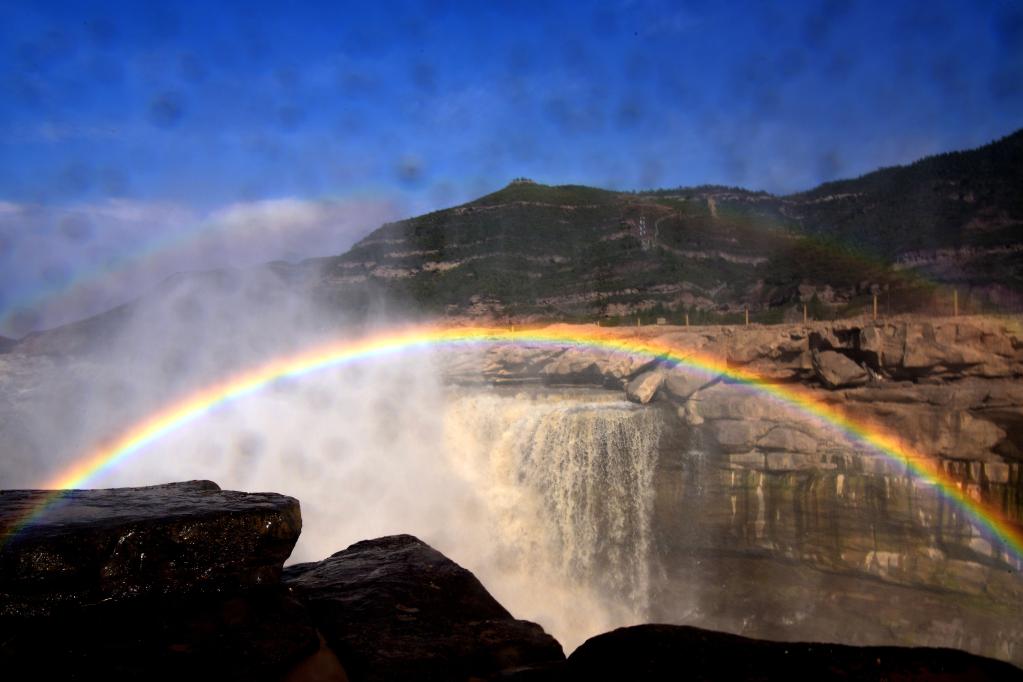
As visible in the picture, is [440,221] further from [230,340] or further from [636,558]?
[636,558]

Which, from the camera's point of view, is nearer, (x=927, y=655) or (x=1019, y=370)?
(x=927, y=655)

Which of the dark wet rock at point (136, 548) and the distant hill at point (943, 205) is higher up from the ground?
the distant hill at point (943, 205)

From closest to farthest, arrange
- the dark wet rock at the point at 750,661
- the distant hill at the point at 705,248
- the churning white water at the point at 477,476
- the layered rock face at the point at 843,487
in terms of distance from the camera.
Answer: the dark wet rock at the point at 750,661, the layered rock face at the point at 843,487, the churning white water at the point at 477,476, the distant hill at the point at 705,248

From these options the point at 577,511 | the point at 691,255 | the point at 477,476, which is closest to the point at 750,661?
the point at 577,511

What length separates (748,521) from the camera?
1540cm

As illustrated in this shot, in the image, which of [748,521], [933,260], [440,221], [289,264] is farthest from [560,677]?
[440,221]

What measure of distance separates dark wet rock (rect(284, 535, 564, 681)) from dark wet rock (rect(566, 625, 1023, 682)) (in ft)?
0.81

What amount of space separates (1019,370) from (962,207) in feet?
92.8

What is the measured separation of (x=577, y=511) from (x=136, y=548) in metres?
15.5

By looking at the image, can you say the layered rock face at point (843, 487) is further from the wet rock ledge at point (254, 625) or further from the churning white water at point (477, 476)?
the wet rock ledge at point (254, 625)

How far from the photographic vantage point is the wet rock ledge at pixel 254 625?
1.67 metres

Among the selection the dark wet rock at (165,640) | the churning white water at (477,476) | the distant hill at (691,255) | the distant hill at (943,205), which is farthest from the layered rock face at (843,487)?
the distant hill at (943,205)

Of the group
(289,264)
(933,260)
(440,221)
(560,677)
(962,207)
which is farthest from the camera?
(440,221)

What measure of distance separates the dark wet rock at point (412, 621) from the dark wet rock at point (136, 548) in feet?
0.97
